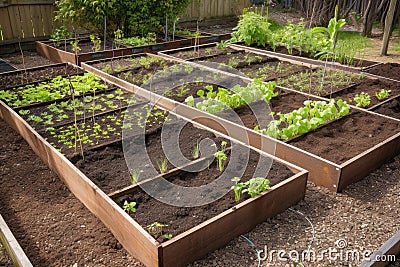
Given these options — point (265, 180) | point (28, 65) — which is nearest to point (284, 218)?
point (265, 180)

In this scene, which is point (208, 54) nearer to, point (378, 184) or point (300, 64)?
point (300, 64)

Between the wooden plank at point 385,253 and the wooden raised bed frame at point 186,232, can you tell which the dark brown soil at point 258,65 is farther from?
the wooden plank at point 385,253

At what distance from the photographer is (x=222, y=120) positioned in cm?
443

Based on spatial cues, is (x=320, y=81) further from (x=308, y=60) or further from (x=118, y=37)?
(x=118, y=37)

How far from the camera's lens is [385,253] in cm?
276

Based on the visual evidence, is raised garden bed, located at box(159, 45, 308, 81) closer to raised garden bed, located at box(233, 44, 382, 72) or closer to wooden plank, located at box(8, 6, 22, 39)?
raised garden bed, located at box(233, 44, 382, 72)

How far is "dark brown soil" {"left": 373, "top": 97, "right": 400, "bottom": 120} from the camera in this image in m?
4.92

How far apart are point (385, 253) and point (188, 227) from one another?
1.39 meters

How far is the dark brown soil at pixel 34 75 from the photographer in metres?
5.88

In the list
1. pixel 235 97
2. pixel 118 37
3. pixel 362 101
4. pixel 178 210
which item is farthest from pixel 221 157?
pixel 118 37

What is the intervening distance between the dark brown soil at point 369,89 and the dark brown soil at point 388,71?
36 cm

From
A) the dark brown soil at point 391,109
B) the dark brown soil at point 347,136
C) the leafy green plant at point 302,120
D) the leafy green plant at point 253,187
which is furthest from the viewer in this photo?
the dark brown soil at point 391,109

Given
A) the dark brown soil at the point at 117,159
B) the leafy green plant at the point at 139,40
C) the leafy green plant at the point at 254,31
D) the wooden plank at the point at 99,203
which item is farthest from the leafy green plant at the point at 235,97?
the leafy green plant at the point at 139,40

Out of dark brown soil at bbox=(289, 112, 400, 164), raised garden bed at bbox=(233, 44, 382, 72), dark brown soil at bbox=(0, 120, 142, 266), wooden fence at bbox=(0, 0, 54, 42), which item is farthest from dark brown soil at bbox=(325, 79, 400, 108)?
wooden fence at bbox=(0, 0, 54, 42)
